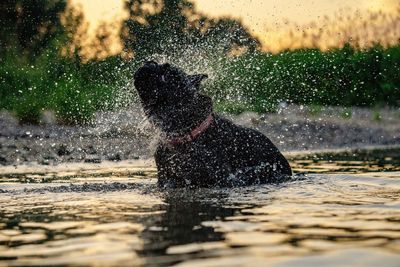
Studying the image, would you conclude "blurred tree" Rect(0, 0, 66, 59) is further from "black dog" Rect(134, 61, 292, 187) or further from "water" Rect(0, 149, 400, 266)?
"water" Rect(0, 149, 400, 266)

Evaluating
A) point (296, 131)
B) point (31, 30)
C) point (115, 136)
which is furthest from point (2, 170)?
point (31, 30)

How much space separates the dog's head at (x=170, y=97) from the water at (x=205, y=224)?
69cm

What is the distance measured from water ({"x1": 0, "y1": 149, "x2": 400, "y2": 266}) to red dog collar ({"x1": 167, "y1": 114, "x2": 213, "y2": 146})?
1.72 feet

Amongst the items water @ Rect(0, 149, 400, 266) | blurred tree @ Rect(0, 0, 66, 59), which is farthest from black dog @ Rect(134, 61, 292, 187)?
blurred tree @ Rect(0, 0, 66, 59)

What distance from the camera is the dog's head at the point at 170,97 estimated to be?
661 centimetres

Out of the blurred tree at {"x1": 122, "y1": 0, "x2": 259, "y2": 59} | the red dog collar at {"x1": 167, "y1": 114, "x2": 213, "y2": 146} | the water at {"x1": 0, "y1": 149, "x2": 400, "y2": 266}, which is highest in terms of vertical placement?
the blurred tree at {"x1": 122, "y1": 0, "x2": 259, "y2": 59}

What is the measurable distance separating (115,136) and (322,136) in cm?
448

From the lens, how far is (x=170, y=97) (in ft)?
22.3

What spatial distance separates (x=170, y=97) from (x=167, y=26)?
23125mm

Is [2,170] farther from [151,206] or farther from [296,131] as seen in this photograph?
[296,131]

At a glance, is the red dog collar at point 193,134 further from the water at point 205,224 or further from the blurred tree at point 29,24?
the blurred tree at point 29,24

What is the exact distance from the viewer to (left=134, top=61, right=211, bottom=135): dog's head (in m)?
6.61

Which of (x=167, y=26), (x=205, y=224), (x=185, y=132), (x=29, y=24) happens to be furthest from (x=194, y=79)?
(x=29, y=24)

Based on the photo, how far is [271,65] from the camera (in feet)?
64.0
